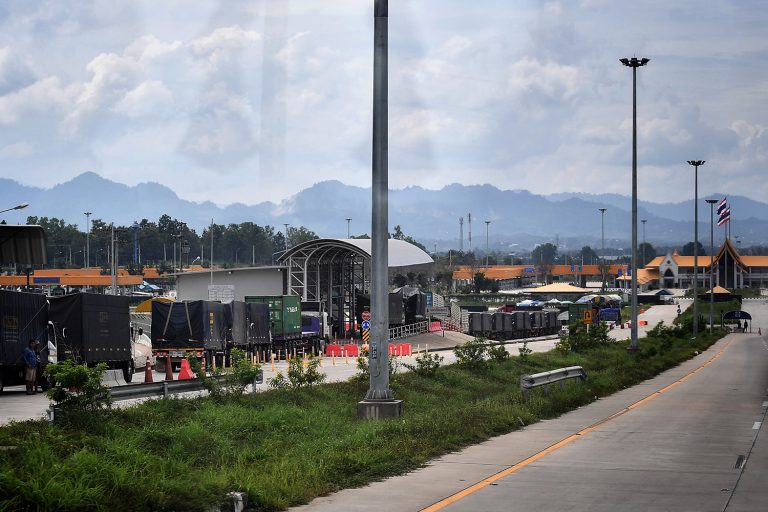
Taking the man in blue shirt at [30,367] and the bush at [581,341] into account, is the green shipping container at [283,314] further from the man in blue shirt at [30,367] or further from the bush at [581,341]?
the man in blue shirt at [30,367]

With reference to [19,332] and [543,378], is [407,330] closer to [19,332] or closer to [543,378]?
[19,332]

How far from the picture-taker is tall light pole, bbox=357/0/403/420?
73.3 feet

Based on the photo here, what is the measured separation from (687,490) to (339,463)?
16.5ft

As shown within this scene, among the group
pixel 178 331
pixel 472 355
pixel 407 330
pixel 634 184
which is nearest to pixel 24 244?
pixel 472 355

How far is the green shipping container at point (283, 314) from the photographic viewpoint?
64975 mm

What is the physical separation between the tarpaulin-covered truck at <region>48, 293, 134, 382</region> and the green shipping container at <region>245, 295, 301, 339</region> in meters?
25.1

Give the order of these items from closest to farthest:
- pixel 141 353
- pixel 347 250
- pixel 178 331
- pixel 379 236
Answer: pixel 379 236 < pixel 178 331 < pixel 141 353 < pixel 347 250

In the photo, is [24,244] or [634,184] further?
[634,184]

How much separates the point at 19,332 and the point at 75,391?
596 inches

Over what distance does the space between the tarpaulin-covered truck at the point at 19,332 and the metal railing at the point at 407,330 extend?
53.9 metres

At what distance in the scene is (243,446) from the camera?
763 inches

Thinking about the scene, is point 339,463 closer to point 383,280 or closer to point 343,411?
point 383,280

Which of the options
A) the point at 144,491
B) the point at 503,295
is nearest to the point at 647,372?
the point at 144,491

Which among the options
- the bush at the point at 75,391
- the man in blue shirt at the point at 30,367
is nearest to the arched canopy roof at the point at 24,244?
the man in blue shirt at the point at 30,367
